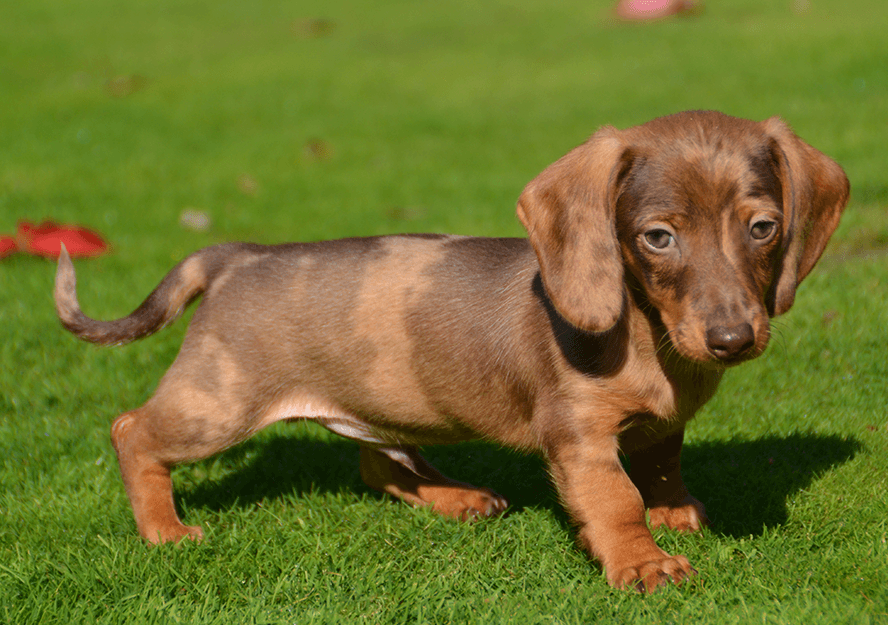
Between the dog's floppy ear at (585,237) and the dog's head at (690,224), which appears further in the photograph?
the dog's floppy ear at (585,237)

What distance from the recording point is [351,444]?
15.8 feet

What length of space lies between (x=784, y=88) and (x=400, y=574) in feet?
35.9

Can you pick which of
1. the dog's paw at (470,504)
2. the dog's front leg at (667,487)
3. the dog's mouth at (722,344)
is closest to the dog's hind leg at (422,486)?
the dog's paw at (470,504)

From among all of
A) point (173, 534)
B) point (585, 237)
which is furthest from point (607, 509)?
point (173, 534)

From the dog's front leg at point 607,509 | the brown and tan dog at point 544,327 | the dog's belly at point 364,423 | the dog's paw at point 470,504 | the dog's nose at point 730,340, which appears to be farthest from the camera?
the dog's paw at point 470,504

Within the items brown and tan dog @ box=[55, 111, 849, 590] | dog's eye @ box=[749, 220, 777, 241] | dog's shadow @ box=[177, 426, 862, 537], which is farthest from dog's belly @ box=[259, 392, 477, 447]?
dog's eye @ box=[749, 220, 777, 241]

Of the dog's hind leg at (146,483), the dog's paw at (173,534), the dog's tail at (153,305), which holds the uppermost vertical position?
the dog's tail at (153,305)

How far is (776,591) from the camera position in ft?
9.95

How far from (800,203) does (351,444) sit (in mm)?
2651

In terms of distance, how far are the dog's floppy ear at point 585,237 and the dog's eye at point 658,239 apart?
0.42 feet

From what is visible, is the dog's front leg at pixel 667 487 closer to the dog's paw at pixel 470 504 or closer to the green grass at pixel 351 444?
the green grass at pixel 351 444

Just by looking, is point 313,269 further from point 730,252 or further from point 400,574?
point 730,252

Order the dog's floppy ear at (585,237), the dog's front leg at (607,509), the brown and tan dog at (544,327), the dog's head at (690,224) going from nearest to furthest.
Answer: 1. the dog's head at (690,224)
2. the brown and tan dog at (544,327)
3. the dog's floppy ear at (585,237)
4. the dog's front leg at (607,509)

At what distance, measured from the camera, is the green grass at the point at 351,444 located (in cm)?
321
